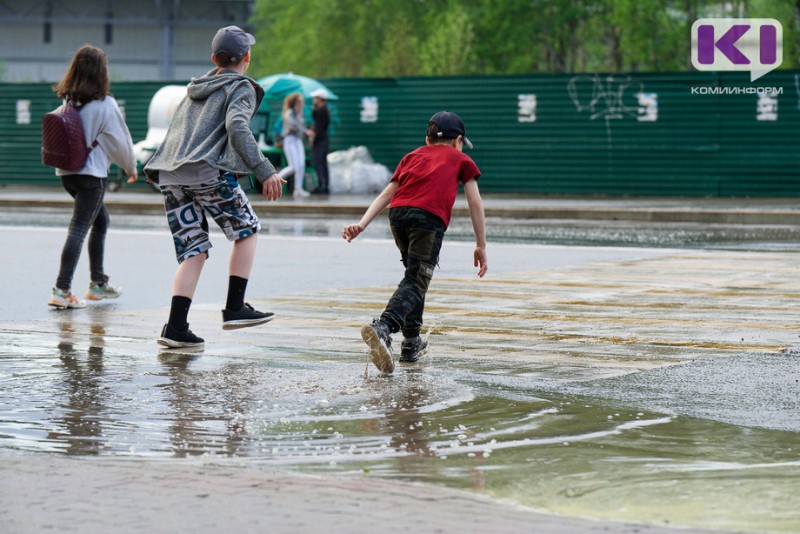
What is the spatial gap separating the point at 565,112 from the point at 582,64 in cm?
3660

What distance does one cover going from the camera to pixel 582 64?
63.7 metres

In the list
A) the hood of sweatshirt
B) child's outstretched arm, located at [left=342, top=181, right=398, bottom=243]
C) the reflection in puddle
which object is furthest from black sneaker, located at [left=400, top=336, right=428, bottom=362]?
the hood of sweatshirt

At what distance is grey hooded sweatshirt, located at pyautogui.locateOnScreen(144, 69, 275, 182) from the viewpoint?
8.12 m

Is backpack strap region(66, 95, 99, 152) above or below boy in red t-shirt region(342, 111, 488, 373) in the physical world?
above

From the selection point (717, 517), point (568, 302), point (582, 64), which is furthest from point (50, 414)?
point (582, 64)

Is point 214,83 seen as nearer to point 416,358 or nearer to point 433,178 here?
point 433,178

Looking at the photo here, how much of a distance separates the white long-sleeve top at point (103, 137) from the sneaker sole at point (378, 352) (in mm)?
3748

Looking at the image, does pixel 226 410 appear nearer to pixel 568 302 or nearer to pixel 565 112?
pixel 568 302

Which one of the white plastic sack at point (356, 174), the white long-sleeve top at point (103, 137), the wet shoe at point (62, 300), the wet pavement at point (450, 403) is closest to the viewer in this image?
the wet pavement at point (450, 403)

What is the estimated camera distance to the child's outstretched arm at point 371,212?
7.73 metres

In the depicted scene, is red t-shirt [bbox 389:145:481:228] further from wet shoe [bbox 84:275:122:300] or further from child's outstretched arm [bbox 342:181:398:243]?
wet shoe [bbox 84:275:122:300]

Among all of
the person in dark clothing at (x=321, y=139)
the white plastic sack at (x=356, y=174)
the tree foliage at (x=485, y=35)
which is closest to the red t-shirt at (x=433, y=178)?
the person in dark clothing at (x=321, y=139)

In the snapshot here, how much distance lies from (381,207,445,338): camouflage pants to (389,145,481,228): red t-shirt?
47 mm

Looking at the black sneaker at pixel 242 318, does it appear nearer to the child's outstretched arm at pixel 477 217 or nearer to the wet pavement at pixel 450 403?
the wet pavement at pixel 450 403
